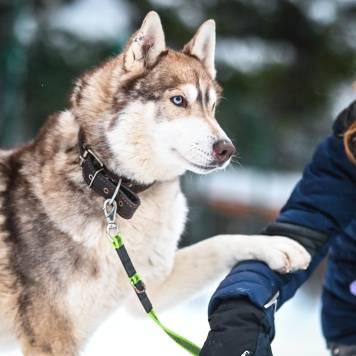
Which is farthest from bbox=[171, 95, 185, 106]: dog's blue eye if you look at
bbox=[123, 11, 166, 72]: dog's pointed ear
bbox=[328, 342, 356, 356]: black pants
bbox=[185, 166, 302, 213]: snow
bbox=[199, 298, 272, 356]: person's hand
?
bbox=[185, 166, 302, 213]: snow

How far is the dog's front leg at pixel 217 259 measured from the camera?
2676 mm

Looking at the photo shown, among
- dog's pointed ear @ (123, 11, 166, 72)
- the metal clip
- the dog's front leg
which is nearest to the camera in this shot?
the dog's front leg

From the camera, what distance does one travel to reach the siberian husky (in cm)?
283

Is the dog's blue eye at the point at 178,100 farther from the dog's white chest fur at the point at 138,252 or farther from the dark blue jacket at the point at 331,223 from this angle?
the dark blue jacket at the point at 331,223

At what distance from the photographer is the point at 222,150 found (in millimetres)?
2762

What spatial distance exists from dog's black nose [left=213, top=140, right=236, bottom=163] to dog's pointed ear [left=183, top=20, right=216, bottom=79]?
20.1 inches

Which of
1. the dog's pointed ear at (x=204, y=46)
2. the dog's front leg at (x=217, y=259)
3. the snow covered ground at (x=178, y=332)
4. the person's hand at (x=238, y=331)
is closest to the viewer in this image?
the person's hand at (x=238, y=331)

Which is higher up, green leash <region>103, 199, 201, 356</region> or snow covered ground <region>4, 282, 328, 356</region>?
green leash <region>103, 199, 201, 356</region>

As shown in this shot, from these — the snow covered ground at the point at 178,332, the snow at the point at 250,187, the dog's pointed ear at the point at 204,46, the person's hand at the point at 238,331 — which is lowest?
the snow at the point at 250,187

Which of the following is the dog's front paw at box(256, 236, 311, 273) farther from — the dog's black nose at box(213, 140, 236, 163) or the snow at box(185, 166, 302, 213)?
the snow at box(185, 166, 302, 213)

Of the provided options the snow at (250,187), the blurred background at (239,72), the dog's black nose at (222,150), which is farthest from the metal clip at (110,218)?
the snow at (250,187)

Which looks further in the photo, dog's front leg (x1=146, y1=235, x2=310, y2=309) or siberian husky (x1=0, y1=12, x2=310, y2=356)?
siberian husky (x1=0, y1=12, x2=310, y2=356)

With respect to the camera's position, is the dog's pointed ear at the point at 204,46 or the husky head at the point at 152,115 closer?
the husky head at the point at 152,115

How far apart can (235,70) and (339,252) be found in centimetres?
826
